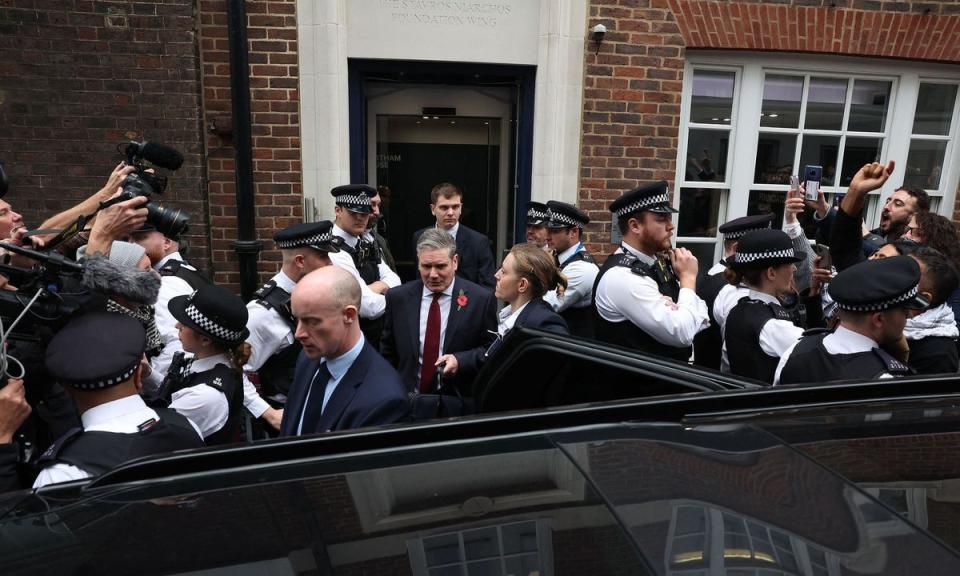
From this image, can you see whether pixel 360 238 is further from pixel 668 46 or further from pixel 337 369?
pixel 668 46

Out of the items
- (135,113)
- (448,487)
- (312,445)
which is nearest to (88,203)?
(135,113)

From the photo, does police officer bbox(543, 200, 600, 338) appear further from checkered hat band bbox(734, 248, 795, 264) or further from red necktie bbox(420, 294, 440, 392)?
checkered hat band bbox(734, 248, 795, 264)

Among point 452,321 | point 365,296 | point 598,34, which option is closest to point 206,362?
point 452,321

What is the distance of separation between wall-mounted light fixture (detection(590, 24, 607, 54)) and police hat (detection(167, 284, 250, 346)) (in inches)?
161

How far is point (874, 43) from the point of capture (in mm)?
5629

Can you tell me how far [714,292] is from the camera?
4086mm

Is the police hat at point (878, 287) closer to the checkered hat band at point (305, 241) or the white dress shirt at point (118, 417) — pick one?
the white dress shirt at point (118, 417)

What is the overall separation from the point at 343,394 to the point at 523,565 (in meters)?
1.48

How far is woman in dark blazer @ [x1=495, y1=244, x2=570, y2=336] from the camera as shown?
10.4ft

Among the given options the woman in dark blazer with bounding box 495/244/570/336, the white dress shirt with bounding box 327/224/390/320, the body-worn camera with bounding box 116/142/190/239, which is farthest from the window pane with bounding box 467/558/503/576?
the white dress shirt with bounding box 327/224/390/320

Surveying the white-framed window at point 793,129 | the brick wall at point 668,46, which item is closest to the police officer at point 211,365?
the brick wall at point 668,46

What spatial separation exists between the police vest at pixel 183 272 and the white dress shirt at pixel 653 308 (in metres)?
2.32

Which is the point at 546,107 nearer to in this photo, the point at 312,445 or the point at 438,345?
the point at 438,345

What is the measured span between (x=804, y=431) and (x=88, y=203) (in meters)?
3.71
